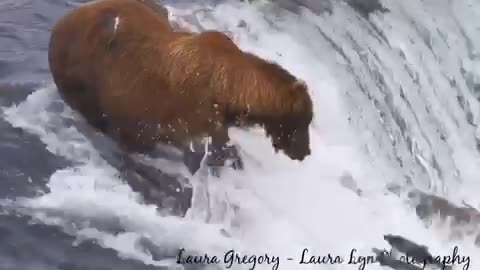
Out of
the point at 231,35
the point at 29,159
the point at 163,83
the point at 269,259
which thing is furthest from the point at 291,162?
the point at 29,159

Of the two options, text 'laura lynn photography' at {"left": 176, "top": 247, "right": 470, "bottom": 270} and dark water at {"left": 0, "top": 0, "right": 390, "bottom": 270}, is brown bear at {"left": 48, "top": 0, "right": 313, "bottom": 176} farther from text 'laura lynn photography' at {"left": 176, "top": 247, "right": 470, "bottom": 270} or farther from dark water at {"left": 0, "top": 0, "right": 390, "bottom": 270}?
text 'laura lynn photography' at {"left": 176, "top": 247, "right": 470, "bottom": 270}

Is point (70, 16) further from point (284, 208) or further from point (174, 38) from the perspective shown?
point (284, 208)

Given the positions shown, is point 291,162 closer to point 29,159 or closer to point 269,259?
point 269,259

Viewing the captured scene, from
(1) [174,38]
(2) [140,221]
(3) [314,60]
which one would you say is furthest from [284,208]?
(3) [314,60]

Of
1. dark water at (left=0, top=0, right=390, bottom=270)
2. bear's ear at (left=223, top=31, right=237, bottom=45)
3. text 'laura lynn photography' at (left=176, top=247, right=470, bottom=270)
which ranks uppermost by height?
bear's ear at (left=223, top=31, right=237, bottom=45)

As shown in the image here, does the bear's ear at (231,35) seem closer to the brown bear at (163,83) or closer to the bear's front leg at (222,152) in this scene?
the brown bear at (163,83)

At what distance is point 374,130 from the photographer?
607cm

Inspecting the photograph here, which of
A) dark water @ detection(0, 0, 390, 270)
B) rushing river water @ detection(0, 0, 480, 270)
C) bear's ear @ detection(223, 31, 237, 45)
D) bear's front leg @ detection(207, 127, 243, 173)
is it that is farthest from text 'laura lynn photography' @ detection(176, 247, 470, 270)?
bear's ear @ detection(223, 31, 237, 45)

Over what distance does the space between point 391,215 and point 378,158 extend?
2.07 feet

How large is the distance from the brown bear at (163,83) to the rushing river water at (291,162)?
0.17 m

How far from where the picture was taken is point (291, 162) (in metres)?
5.04

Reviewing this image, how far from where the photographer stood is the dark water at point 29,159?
14.7ft

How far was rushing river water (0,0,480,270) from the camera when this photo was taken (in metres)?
4.69

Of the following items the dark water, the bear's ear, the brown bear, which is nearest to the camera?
the dark water
